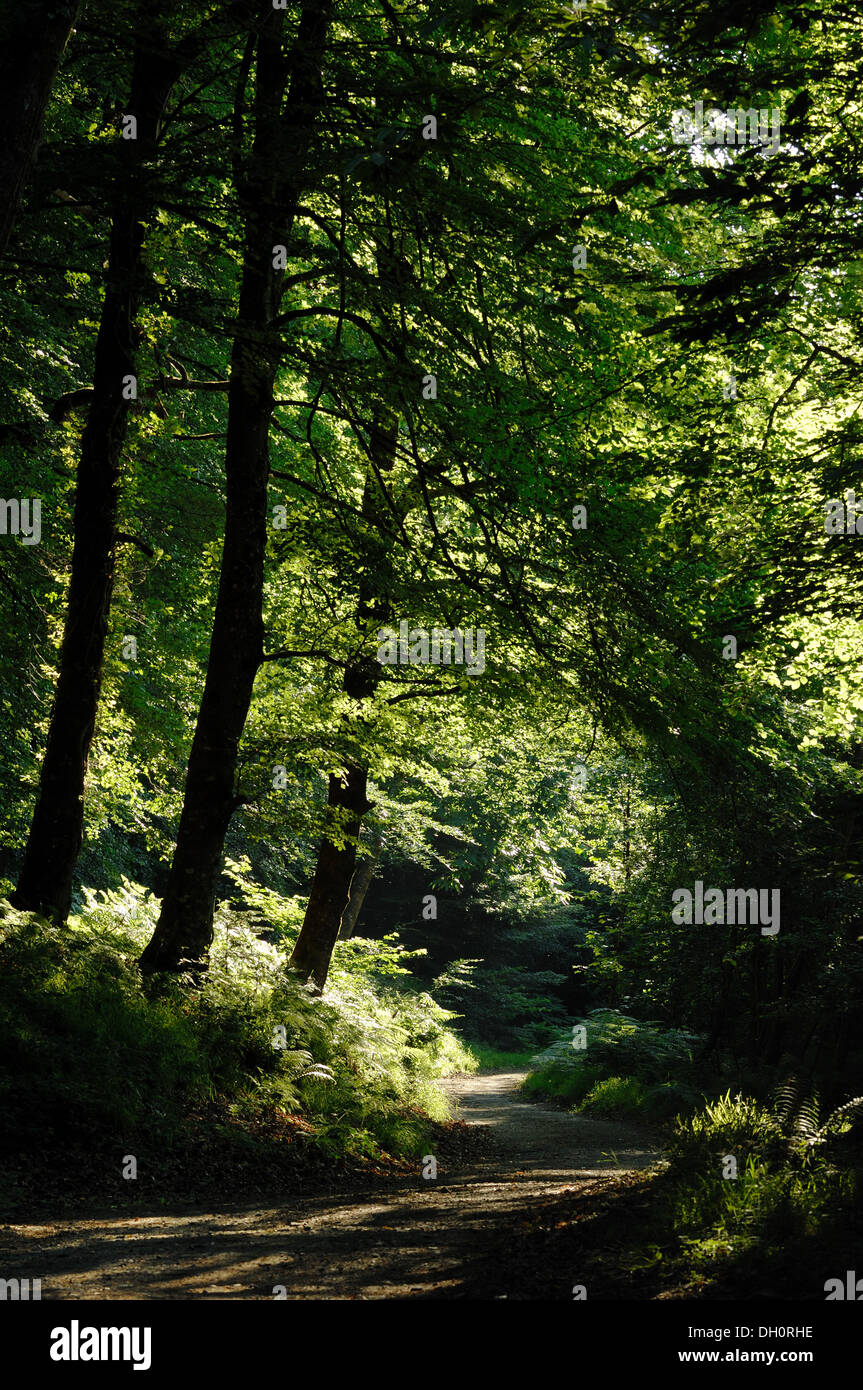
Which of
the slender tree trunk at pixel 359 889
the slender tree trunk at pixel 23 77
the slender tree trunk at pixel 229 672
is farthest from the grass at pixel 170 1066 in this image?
the slender tree trunk at pixel 359 889

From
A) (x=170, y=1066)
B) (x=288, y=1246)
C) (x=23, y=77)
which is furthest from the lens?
(x=170, y=1066)

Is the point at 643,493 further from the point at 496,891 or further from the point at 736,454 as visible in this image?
the point at 496,891

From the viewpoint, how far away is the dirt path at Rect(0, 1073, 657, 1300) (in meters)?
4.29

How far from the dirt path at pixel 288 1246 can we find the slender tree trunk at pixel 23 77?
494cm

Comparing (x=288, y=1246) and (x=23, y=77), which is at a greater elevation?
(x=23, y=77)

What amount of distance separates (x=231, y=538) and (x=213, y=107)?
598 cm

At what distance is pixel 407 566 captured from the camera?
9383 mm

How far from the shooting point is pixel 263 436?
355 inches

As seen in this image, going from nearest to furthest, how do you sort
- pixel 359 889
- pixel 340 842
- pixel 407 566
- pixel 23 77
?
pixel 23 77 < pixel 407 566 < pixel 340 842 < pixel 359 889

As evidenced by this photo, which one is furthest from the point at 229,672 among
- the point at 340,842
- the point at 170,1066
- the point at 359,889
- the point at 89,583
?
the point at 359,889

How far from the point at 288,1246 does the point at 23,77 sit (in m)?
6.23

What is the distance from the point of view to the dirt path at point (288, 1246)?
4.29 metres

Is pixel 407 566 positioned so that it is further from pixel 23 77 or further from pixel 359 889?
pixel 359 889
